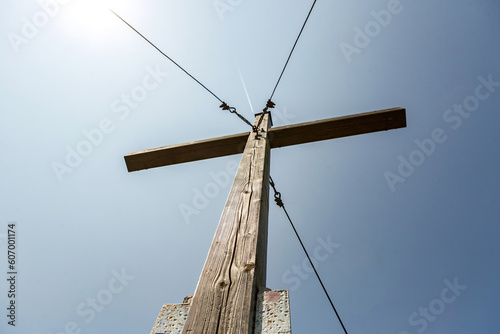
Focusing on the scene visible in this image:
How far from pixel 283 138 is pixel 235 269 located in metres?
1.93

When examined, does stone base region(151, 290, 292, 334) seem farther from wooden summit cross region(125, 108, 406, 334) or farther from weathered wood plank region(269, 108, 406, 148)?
weathered wood plank region(269, 108, 406, 148)

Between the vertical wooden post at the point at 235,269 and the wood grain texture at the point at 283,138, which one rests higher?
the wood grain texture at the point at 283,138

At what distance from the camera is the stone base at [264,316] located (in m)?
1.00

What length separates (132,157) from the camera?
9.72 feet

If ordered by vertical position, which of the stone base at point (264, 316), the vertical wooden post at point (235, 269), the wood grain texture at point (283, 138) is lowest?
the stone base at point (264, 316)

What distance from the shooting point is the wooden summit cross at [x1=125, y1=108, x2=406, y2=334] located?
3.33ft

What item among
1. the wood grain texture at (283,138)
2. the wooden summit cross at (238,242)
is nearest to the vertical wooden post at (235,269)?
the wooden summit cross at (238,242)

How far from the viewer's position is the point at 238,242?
1337 mm

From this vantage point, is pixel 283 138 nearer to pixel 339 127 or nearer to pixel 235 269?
pixel 339 127

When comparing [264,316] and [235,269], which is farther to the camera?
[235,269]

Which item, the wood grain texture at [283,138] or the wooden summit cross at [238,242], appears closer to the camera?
the wooden summit cross at [238,242]

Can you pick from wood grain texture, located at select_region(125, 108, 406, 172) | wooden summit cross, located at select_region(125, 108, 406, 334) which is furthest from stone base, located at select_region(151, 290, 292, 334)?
wood grain texture, located at select_region(125, 108, 406, 172)

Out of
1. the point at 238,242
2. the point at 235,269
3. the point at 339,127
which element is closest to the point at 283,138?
the point at 339,127

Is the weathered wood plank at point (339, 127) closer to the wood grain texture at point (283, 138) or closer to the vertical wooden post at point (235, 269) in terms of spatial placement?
the wood grain texture at point (283, 138)
